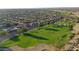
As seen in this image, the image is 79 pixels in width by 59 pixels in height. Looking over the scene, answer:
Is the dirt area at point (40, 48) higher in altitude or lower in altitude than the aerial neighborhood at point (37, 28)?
lower

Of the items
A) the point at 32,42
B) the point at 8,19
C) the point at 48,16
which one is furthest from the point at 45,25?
the point at 8,19

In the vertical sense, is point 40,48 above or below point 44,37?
below

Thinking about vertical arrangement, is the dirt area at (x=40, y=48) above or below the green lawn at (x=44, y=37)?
below

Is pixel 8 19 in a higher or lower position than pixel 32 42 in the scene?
higher

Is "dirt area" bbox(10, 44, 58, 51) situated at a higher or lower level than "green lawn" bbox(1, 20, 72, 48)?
lower

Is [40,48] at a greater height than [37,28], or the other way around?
[37,28]
